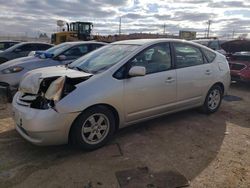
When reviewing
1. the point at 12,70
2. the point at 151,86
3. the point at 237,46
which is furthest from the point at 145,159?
the point at 237,46

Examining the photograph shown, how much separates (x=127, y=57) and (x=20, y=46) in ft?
24.6

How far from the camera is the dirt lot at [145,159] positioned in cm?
321

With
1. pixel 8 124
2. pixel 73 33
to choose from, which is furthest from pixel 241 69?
pixel 73 33

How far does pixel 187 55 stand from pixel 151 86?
1186 millimetres

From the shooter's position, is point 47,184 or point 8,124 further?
point 8,124

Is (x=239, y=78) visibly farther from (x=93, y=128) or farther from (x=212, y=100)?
(x=93, y=128)

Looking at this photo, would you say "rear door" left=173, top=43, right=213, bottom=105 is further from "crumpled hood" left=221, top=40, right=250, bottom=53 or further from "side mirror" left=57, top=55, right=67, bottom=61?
"crumpled hood" left=221, top=40, right=250, bottom=53

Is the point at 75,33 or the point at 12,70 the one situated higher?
the point at 75,33

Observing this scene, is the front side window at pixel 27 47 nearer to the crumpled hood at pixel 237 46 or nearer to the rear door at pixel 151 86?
the crumpled hood at pixel 237 46

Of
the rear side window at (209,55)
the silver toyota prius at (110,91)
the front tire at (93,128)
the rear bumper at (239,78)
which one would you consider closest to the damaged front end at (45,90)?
the silver toyota prius at (110,91)

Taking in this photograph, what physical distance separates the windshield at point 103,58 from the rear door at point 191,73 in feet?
3.12

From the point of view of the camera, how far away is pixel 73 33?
69.1ft

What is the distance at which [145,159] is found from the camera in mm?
3713

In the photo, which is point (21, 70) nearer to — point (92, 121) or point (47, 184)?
point (92, 121)
